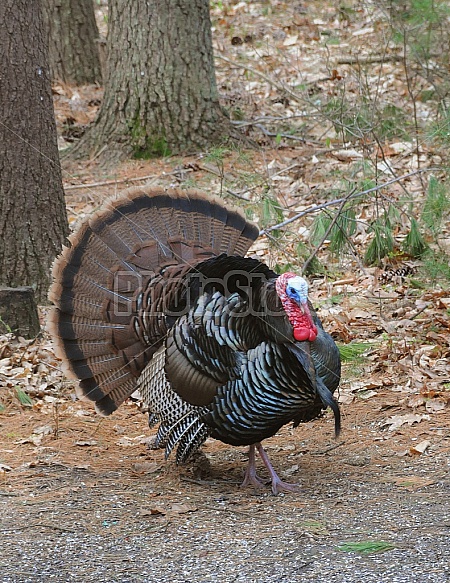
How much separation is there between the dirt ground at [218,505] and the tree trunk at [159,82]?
424 centimetres

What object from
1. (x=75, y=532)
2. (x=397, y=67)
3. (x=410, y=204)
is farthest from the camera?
(x=397, y=67)

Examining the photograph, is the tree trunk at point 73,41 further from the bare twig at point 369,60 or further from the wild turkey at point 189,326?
the wild turkey at point 189,326

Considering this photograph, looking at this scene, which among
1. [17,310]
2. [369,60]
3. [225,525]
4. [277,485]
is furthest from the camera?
[369,60]

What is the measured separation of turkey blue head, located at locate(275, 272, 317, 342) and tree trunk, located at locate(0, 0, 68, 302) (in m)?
2.66

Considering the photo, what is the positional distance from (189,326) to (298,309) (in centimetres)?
67

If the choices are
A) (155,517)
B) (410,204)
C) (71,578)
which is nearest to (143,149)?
(410,204)

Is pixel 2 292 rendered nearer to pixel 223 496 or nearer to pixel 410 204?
pixel 223 496

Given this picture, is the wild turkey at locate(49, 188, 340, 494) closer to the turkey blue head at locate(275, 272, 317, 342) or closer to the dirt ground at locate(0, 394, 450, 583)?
the turkey blue head at locate(275, 272, 317, 342)

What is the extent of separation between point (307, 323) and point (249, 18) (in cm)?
1079

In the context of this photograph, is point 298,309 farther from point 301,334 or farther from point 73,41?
point 73,41

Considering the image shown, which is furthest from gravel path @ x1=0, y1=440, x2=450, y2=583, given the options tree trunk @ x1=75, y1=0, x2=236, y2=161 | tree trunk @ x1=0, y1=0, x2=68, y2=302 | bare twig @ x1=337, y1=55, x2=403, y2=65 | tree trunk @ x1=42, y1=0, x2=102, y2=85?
tree trunk @ x1=42, y1=0, x2=102, y2=85

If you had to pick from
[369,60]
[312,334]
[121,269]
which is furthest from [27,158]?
[369,60]

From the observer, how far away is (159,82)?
8914 millimetres

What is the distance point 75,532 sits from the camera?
3.88m
